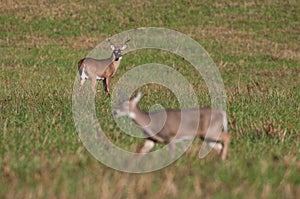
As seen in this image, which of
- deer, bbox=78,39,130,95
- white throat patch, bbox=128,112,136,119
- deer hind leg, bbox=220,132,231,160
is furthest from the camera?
deer, bbox=78,39,130,95

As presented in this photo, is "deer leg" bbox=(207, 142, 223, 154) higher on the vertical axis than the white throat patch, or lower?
lower

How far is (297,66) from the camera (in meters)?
31.5

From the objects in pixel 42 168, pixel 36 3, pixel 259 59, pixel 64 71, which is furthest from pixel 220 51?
pixel 42 168

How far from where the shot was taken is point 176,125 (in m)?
7.18

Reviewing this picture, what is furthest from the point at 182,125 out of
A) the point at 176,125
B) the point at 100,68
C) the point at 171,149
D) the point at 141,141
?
the point at 100,68

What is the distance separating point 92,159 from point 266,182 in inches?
66.1

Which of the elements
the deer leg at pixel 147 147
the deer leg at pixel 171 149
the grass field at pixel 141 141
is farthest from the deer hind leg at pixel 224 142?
the deer leg at pixel 147 147

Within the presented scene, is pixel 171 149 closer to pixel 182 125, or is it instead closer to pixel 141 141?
pixel 182 125

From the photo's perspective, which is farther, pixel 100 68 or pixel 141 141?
pixel 100 68

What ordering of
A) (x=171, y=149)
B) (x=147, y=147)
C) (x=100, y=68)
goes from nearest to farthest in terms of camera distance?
(x=171, y=149) → (x=147, y=147) → (x=100, y=68)

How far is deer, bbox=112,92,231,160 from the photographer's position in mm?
7070

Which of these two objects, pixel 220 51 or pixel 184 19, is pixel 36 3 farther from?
pixel 220 51

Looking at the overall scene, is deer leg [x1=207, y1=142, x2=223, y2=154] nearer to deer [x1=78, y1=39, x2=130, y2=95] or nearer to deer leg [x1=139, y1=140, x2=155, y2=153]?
deer leg [x1=139, y1=140, x2=155, y2=153]

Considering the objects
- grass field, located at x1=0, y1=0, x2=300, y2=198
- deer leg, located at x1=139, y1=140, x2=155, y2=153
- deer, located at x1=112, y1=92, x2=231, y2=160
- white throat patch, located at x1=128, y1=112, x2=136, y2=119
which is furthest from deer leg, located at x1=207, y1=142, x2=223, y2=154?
white throat patch, located at x1=128, y1=112, x2=136, y2=119
